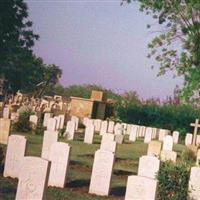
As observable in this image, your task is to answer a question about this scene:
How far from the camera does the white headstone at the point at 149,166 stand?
12.5 meters

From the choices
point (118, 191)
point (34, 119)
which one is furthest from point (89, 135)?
point (118, 191)

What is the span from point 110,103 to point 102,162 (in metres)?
31.9

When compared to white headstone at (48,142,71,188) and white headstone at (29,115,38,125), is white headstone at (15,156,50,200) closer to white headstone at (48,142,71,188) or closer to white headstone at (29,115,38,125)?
white headstone at (48,142,71,188)

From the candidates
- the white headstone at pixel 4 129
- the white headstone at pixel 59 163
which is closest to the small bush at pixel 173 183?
the white headstone at pixel 59 163

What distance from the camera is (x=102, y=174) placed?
1205cm

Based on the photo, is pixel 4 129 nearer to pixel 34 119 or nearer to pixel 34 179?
pixel 34 119

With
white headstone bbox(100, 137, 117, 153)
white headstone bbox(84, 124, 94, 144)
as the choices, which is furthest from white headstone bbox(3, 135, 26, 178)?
white headstone bbox(84, 124, 94, 144)

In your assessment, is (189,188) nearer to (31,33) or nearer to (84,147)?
(84,147)

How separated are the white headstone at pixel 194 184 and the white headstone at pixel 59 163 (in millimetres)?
2850

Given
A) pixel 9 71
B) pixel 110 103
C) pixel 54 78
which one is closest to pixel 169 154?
pixel 110 103

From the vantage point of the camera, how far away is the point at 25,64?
66625 millimetres

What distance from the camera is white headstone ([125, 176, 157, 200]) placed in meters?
9.16

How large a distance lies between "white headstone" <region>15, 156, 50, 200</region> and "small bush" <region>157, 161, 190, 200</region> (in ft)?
11.9

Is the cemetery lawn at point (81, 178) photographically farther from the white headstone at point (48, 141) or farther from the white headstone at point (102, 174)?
the white headstone at point (48, 141)
